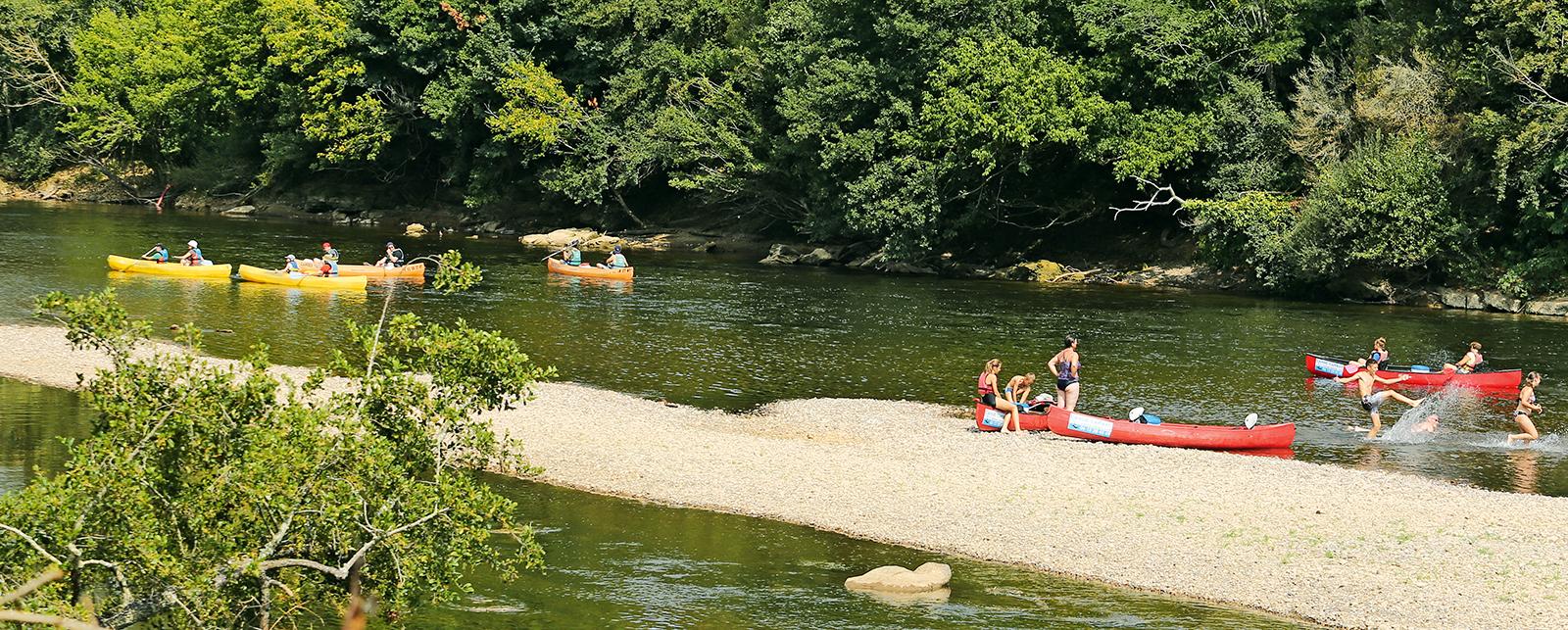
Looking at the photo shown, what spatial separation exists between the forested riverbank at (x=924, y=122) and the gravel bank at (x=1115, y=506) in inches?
1108

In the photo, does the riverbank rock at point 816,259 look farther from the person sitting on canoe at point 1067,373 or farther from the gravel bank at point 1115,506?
the person sitting on canoe at point 1067,373

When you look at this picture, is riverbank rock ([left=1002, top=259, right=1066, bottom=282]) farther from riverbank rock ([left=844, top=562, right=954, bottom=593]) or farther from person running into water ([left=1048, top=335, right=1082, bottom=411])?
riverbank rock ([left=844, top=562, right=954, bottom=593])

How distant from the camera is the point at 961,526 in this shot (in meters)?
23.4

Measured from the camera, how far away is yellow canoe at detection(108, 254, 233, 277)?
51.8m

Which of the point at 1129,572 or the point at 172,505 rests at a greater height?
the point at 172,505

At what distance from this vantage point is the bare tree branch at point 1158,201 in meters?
58.7

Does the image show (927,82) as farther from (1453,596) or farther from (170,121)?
(170,121)

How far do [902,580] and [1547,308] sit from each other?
1540 inches

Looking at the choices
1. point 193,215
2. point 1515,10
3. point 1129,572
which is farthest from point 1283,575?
point 193,215

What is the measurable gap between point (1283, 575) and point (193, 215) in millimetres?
74229

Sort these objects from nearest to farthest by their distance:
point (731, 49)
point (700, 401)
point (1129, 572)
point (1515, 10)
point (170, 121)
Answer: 1. point (1129, 572)
2. point (700, 401)
3. point (1515, 10)
4. point (731, 49)
5. point (170, 121)

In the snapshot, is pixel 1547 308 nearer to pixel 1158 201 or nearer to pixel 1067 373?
pixel 1158 201

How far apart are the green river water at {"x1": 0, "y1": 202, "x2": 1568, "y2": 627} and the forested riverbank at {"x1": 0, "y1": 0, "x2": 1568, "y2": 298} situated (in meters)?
3.76

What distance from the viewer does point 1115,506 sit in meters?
24.1
